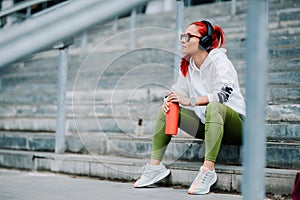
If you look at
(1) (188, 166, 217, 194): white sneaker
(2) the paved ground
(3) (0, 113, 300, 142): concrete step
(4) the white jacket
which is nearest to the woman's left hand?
(4) the white jacket

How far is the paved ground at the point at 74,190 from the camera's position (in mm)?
2502

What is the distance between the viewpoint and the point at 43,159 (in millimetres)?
3566

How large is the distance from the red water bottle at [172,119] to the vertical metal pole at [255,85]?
158 centimetres

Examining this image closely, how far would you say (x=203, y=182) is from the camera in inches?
102

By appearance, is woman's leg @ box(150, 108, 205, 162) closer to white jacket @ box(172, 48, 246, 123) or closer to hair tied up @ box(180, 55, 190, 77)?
white jacket @ box(172, 48, 246, 123)

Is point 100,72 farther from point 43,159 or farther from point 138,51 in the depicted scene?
point 43,159

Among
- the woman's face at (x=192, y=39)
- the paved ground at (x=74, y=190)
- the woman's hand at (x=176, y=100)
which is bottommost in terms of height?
the paved ground at (x=74, y=190)

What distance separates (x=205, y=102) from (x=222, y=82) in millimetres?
138

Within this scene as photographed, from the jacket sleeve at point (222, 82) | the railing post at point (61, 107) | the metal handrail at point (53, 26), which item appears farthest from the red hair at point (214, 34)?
the metal handrail at point (53, 26)

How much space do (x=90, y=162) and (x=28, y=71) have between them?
316cm

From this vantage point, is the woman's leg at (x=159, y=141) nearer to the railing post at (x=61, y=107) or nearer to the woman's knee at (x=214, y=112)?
the woman's knee at (x=214, y=112)

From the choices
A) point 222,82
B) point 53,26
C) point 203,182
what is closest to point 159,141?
point 203,182

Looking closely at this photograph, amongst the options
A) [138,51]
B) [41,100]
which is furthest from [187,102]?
[138,51]

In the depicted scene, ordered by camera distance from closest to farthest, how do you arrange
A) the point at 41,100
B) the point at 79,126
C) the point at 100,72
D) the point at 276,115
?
the point at 276,115
the point at 79,126
the point at 41,100
the point at 100,72
